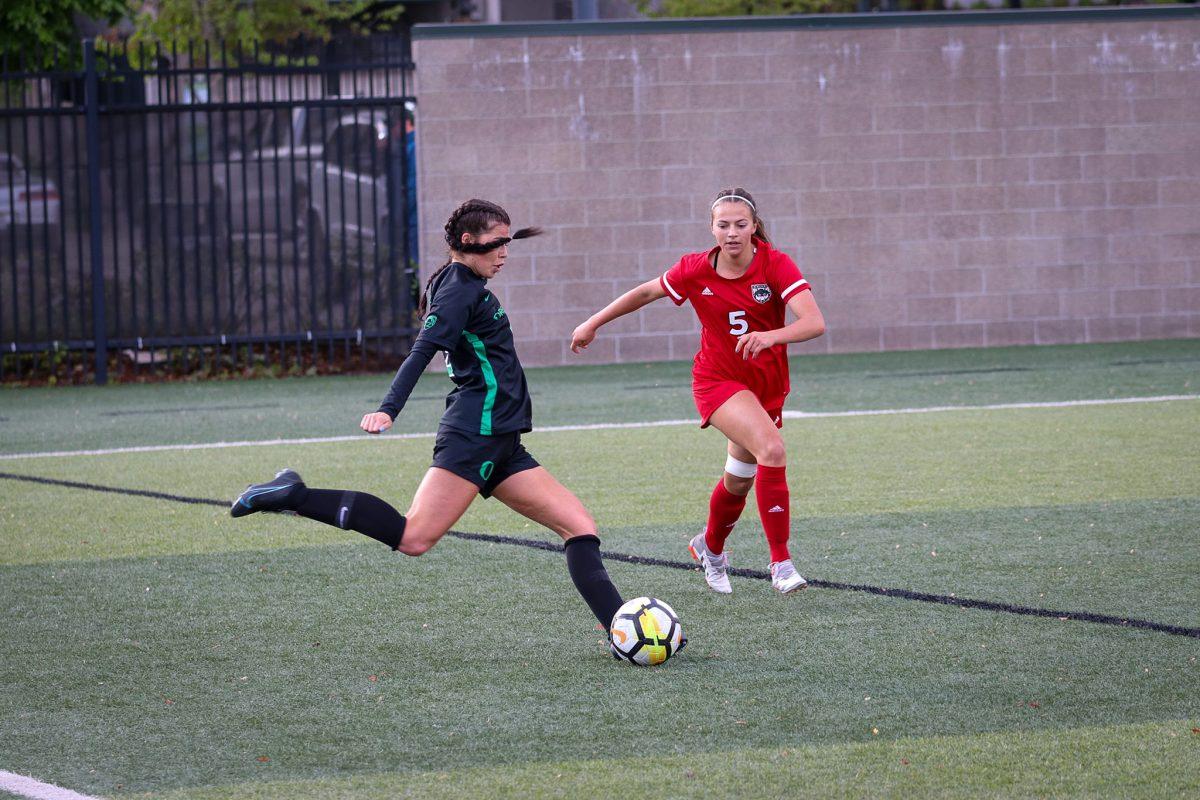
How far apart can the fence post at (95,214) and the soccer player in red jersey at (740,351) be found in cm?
1020

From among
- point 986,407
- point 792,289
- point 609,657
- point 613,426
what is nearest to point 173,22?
point 613,426

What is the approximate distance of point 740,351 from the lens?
598cm

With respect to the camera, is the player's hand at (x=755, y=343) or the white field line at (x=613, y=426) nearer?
the player's hand at (x=755, y=343)

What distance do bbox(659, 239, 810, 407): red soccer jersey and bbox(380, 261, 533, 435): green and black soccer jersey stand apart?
1.24 metres

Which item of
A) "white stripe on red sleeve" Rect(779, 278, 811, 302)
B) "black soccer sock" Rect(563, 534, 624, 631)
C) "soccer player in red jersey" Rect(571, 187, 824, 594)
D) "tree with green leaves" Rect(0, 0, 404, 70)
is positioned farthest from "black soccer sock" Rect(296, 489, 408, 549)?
"tree with green leaves" Rect(0, 0, 404, 70)

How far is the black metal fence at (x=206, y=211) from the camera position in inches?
586

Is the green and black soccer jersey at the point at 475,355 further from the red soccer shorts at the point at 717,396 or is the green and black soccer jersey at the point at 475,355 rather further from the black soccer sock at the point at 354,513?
the red soccer shorts at the point at 717,396

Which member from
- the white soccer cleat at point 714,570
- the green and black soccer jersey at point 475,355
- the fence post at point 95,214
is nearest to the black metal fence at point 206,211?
the fence post at point 95,214

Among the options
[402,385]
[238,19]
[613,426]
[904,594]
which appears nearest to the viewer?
[402,385]

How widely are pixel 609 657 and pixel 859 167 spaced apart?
37.6 ft

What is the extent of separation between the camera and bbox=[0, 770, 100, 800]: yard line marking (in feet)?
12.3

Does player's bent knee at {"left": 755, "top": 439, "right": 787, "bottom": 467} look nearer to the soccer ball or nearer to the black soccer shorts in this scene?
the soccer ball

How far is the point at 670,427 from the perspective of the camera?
1097cm

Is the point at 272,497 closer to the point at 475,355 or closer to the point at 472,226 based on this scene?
the point at 475,355
